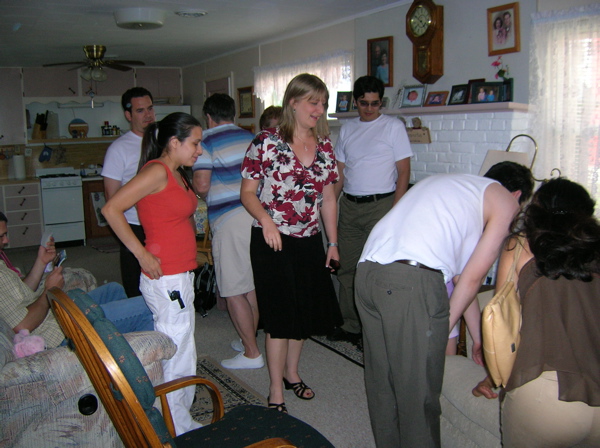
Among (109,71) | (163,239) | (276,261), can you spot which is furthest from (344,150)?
(109,71)

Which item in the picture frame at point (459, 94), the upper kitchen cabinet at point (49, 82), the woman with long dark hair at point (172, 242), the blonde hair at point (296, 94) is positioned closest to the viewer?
the woman with long dark hair at point (172, 242)

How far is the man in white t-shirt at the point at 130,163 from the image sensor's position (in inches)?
97.0

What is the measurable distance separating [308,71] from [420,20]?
1.69 meters

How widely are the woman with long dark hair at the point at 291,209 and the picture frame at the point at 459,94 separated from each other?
1.85m

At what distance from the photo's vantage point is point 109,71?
7.54m

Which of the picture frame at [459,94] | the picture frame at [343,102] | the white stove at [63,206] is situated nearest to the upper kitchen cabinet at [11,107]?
the white stove at [63,206]

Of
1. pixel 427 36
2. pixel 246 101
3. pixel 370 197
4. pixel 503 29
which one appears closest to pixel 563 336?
pixel 370 197

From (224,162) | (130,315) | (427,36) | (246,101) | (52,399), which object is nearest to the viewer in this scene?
(52,399)

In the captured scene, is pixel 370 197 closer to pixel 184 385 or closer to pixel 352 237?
pixel 352 237

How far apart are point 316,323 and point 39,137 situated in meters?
6.56

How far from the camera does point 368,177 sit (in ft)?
10.3

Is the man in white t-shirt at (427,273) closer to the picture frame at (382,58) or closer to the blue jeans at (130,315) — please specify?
the blue jeans at (130,315)

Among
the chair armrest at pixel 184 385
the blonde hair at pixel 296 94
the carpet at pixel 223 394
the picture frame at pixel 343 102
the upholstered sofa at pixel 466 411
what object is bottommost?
the carpet at pixel 223 394

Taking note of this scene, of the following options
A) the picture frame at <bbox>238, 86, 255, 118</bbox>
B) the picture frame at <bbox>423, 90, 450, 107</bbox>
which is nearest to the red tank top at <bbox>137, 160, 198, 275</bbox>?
the picture frame at <bbox>423, 90, 450, 107</bbox>
